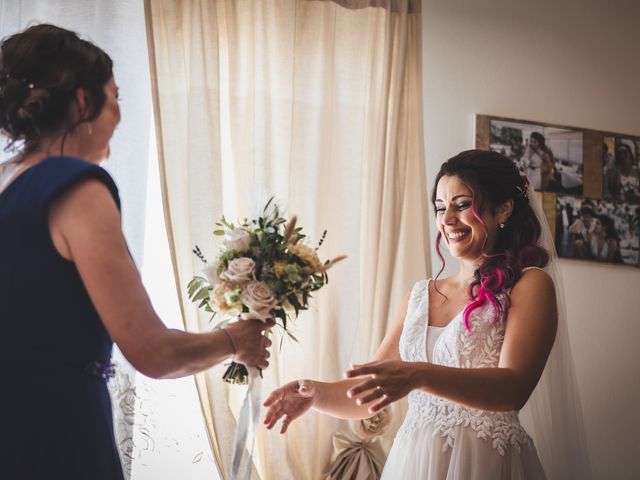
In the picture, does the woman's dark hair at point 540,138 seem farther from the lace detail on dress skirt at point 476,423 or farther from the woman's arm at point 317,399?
the lace detail on dress skirt at point 476,423

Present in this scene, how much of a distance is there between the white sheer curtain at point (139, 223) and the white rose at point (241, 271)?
1275mm

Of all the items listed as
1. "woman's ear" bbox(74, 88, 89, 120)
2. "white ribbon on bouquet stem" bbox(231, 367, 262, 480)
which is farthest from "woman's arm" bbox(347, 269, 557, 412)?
"woman's ear" bbox(74, 88, 89, 120)

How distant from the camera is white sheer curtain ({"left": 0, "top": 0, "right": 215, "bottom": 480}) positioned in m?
3.08

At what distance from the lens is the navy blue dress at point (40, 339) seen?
1.39 m

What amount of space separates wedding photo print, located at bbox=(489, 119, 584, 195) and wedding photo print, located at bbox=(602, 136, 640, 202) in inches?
7.3

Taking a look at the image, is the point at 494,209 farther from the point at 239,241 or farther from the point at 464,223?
the point at 239,241

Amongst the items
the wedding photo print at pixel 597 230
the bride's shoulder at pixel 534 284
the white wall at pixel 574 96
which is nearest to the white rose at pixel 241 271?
the bride's shoulder at pixel 534 284

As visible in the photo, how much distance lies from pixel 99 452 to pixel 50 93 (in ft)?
2.53

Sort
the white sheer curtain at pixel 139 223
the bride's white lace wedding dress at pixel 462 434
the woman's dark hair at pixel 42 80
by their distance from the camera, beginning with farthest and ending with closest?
the white sheer curtain at pixel 139 223
the bride's white lace wedding dress at pixel 462 434
the woman's dark hair at pixel 42 80

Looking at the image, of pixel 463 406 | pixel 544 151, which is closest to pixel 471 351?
pixel 463 406

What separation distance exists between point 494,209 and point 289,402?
1029 mm

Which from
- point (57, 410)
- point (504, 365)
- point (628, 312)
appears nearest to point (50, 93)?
point (57, 410)

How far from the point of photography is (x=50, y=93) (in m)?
1.49

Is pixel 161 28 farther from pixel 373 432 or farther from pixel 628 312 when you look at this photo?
pixel 628 312
